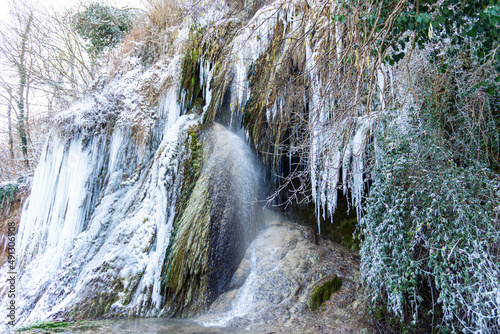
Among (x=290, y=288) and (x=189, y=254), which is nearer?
(x=290, y=288)

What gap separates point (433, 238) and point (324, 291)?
76.9 inches

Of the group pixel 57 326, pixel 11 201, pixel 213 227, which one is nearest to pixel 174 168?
pixel 213 227

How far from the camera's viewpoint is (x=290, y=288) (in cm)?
453

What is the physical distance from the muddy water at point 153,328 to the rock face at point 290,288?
27 centimetres

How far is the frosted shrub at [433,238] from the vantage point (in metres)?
2.61

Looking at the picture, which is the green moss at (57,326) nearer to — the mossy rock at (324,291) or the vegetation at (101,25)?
the mossy rock at (324,291)

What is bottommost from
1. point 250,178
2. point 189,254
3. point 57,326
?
point 57,326

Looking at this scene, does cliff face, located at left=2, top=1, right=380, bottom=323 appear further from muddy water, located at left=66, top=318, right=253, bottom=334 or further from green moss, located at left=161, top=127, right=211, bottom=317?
muddy water, located at left=66, top=318, right=253, bottom=334

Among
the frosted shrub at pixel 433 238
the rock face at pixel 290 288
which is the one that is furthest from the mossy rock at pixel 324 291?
the frosted shrub at pixel 433 238

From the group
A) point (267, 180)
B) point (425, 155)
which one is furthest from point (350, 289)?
point (267, 180)

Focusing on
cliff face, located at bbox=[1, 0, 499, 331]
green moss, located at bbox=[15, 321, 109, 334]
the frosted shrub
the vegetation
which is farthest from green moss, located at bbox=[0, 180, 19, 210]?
the frosted shrub

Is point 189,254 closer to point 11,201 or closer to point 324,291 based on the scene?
point 324,291

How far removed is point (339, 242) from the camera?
604 cm

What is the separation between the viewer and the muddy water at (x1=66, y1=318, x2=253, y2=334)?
3455 millimetres
